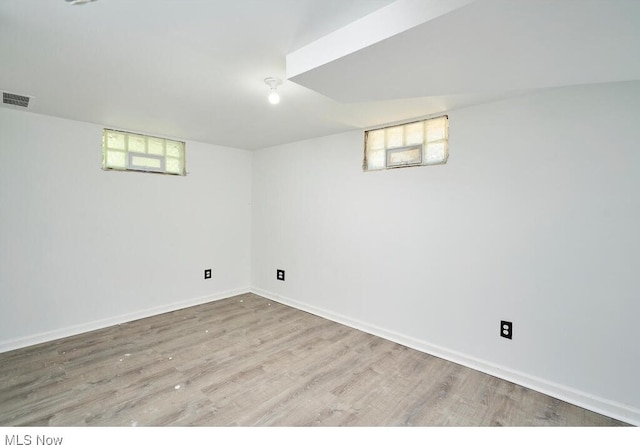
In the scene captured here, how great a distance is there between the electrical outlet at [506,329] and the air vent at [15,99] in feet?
13.7

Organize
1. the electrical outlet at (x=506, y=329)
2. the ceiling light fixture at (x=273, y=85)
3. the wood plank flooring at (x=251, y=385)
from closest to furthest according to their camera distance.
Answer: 1. the wood plank flooring at (x=251, y=385)
2. the ceiling light fixture at (x=273, y=85)
3. the electrical outlet at (x=506, y=329)

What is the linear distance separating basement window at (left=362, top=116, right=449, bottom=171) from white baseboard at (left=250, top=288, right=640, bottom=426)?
1.69 metres

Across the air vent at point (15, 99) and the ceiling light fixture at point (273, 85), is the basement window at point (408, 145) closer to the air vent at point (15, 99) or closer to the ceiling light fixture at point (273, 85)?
the ceiling light fixture at point (273, 85)

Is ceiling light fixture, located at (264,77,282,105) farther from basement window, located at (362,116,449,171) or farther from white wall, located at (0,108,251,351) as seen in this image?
white wall, located at (0,108,251,351)

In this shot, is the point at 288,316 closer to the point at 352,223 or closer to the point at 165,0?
the point at 352,223

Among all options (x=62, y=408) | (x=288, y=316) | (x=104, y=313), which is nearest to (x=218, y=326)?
(x=288, y=316)

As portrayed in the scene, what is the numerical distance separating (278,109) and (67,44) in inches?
57.2

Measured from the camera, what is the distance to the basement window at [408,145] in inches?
107

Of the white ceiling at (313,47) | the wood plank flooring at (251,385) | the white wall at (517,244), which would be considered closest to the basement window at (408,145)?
the white wall at (517,244)

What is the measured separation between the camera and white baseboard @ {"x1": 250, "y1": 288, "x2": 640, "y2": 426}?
1.88 metres

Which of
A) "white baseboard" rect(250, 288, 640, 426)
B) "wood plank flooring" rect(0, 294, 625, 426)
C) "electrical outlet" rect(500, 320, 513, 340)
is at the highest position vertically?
"electrical outlet" rect(500, 320, 513, 340)

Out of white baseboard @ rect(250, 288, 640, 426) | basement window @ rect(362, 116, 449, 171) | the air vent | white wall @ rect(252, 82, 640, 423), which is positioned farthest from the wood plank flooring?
the air vent

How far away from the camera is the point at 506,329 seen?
2.33 meters

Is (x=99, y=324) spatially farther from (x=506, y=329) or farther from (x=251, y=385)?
(x=506, y=329)
